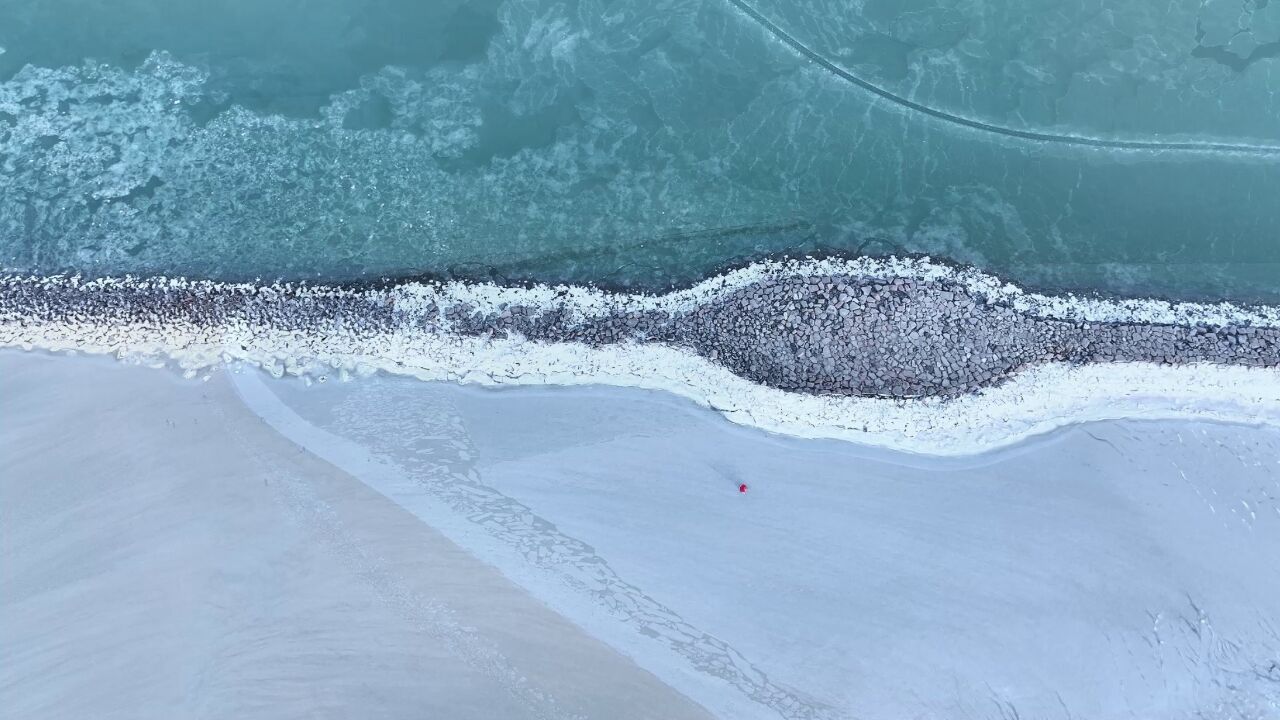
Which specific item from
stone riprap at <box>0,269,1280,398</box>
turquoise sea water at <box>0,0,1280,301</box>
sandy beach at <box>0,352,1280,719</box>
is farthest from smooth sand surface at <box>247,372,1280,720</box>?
turquoise sea water at <box>0,0,1280,301</box>

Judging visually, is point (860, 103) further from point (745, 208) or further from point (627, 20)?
point (627, 20)

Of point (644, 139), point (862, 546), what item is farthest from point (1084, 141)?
point (862, 546)

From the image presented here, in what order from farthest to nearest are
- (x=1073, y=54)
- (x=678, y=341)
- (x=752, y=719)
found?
(x=1073, y=54) < (x=678, y=341) < (x=752, y=719)

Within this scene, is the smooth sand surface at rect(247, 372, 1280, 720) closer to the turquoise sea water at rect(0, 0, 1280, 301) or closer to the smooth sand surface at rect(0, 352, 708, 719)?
the smooth sand surface at rect(0, 352, 708, 719)

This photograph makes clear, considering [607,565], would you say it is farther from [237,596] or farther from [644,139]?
[644,139]

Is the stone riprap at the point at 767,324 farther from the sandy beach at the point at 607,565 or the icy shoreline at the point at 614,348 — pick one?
the sandy beach at the point at 607,565

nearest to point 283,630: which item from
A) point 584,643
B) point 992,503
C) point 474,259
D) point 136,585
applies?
point 136,585
